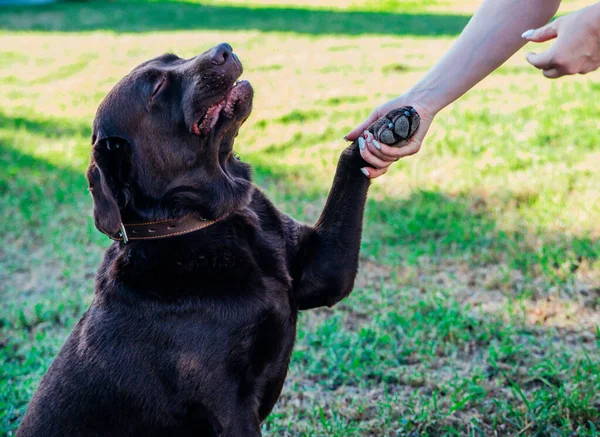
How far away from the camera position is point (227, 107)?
263 cm

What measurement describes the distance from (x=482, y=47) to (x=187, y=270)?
54.9 inches

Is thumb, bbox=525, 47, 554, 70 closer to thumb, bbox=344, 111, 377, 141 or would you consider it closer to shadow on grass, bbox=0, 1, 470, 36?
thumb, bbox=344, 111, 377, 141

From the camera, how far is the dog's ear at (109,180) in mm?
2291

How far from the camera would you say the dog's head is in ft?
8.30

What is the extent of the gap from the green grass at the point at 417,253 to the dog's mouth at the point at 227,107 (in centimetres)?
129

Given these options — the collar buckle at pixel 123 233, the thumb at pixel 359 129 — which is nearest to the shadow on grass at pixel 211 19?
the thumb at pixel 359 129

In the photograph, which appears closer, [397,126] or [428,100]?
[397,126]

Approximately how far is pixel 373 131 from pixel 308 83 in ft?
21.9

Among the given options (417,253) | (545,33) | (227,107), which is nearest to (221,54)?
(227,107)

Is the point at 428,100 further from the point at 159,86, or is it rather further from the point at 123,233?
the point at 123,233

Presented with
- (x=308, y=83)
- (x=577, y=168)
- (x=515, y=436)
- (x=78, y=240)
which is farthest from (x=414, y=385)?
(x=308, y=83)

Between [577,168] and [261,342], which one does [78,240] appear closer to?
[261,342]

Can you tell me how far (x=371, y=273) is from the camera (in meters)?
4.19

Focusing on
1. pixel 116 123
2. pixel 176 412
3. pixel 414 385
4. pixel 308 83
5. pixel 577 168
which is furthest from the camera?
pixel 308 83
